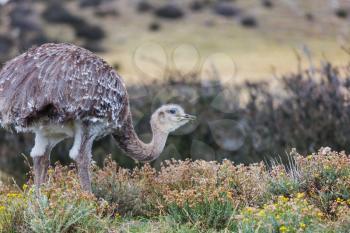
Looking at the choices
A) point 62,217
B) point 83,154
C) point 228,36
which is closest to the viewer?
point 62,217

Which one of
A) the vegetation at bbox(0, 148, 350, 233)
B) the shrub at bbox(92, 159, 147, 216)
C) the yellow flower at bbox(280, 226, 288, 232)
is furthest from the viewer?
the shrub at bbox(92, 159, 147, 216)

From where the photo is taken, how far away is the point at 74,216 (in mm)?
6074

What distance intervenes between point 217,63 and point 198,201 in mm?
27807

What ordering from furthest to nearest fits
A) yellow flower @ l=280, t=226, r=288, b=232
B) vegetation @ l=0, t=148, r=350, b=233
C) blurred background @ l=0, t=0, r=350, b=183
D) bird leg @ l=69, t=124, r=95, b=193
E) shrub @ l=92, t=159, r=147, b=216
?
blurred background @ l=0, t=0, r=350, b=183
shrub @ l=92, t=159, r=147, b=216
bird leg @ l=69, t=124, r=95, b=193
vegetation @ l=0, t=148, r=350, b=233
yellow flower @ l=280, t=226, r=288, b=232

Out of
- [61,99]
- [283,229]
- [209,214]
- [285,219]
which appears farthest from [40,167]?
[283,229]

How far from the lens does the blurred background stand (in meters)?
12.1

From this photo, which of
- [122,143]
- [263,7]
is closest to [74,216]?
[122,143]

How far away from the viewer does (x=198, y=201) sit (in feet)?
22.2

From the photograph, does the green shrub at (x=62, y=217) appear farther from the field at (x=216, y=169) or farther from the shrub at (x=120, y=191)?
the shrub at (x=120, y=191)

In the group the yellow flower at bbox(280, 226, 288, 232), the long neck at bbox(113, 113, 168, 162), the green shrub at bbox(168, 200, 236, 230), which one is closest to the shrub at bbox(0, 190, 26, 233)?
the green shrub at bbox(168, 200, 236, 230)

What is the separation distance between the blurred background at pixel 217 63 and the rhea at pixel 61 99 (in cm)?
48

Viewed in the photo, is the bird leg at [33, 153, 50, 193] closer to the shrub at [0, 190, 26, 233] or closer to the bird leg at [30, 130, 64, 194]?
the bird leg at [30, 130, 64, 194]

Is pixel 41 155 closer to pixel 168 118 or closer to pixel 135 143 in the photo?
pixel 135 143

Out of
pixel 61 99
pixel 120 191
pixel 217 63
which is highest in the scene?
pixel 61 99
